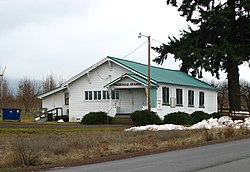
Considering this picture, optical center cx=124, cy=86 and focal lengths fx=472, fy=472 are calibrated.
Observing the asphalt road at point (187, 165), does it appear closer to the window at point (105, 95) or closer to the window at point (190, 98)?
the window at point (105, 95)

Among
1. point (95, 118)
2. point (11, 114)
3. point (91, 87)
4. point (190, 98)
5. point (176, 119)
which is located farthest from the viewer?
point (190, 98)

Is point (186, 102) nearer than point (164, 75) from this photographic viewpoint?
No

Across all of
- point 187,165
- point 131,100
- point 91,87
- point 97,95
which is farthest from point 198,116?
point 187,165

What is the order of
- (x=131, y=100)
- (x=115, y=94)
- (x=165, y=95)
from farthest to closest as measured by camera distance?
1. (x=115, y=94)
2. (x=131, y=100)
3. (x=165, y=95)

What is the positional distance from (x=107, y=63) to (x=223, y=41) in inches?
448

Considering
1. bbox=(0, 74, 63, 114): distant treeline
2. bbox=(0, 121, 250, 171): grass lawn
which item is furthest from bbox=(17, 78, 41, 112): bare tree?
bbox=(0, 121, 250, 171): grass lawn

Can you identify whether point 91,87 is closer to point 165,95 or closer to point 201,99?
point 165,95

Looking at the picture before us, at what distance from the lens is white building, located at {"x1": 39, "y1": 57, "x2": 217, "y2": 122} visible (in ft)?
143

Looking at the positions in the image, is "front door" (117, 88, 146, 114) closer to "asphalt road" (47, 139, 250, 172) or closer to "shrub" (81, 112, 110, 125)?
"shrub" (81, 112, 110, 125)

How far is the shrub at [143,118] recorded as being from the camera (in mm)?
38938

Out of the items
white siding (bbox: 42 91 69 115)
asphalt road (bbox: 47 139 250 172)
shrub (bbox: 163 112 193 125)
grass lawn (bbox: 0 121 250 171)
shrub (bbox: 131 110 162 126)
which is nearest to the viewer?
asphalt road (bbox: 47 139 250 172)

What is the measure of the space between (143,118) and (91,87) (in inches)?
388

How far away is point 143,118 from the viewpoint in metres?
39.0

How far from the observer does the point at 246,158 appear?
16438 mm
